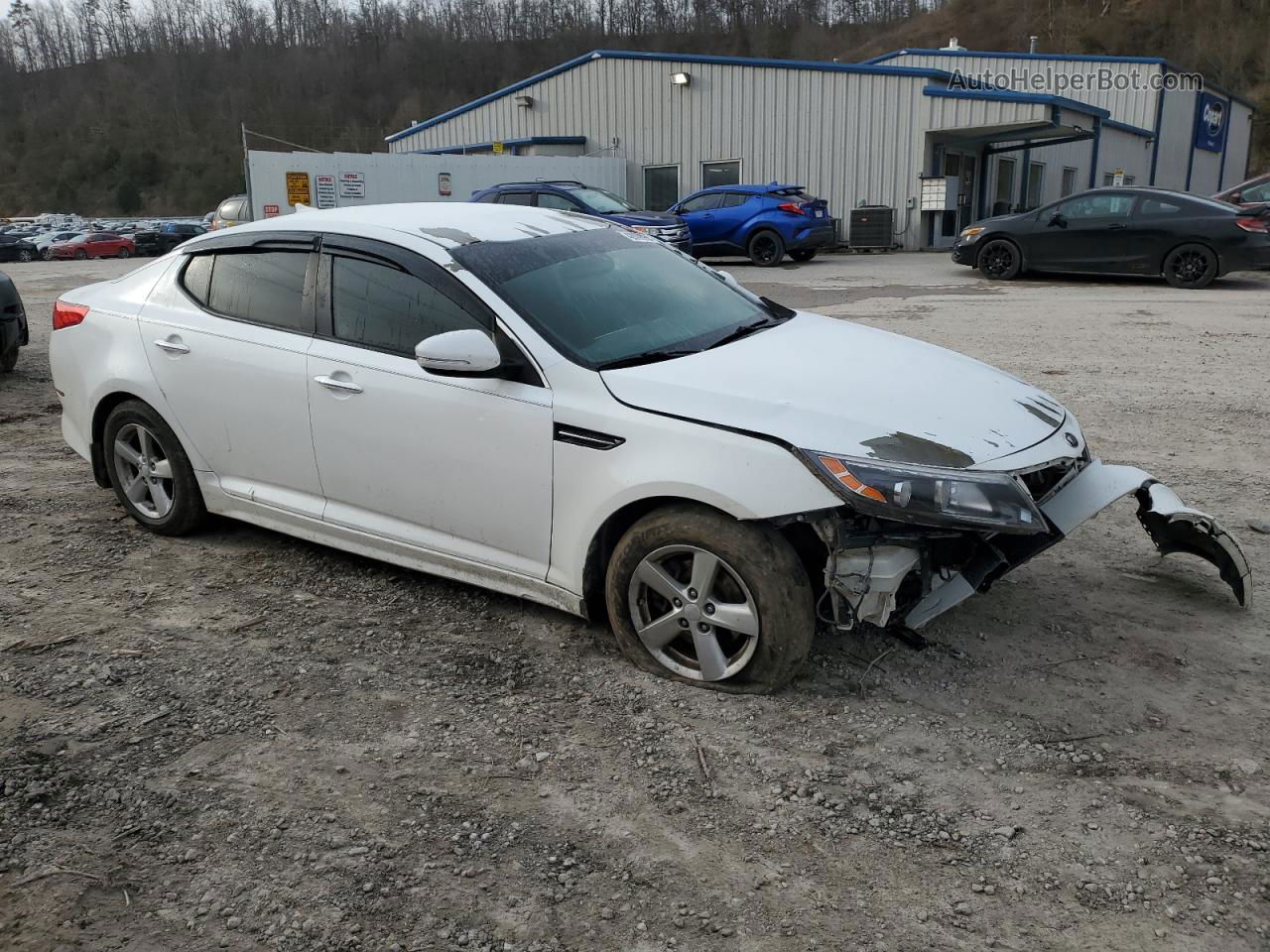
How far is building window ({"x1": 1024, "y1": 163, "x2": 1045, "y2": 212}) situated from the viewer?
29.3 metres

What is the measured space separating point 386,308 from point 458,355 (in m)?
0.65

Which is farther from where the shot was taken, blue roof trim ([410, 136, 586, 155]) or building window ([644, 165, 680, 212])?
blue roof trim ([410, 136, 586, 155])

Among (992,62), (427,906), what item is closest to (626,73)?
(992,62)

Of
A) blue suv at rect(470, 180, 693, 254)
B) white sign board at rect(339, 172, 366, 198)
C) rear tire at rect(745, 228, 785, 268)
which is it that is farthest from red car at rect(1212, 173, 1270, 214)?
white sign board at rect(339, 172, 366, 198)

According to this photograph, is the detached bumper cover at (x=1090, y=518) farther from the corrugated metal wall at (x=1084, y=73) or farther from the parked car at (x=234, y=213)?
the corrugated metal wall at (x=1084, y=73)

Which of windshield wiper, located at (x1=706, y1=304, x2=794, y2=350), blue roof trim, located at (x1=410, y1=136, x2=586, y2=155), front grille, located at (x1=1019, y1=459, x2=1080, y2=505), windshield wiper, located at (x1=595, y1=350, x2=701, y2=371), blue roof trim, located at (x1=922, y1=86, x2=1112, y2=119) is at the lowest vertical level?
front grille, located at (x1=1019, y1=459, x2=1080, y2=505)

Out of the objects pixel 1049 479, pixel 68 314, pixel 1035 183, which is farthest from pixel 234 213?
pixel 1049 479

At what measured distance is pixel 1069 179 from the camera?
102ft

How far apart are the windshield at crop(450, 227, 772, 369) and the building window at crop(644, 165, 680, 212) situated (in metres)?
24.6

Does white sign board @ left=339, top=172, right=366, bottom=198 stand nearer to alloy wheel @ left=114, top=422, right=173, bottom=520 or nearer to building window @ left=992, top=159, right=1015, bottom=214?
building window @ left=992, top=159, right=1015, bottom=214

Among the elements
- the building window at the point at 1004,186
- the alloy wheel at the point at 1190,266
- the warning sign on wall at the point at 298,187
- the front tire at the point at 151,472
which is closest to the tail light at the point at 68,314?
the front tire at the point at 151,472

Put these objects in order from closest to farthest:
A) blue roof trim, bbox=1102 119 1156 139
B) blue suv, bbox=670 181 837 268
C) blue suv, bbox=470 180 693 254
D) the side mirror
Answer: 1. the side mirror
2. blue suv, bbox=470 180 693 254
3. blue suv, bbox=670 181 837 268
4. blue roof trim, bbox=1102 119 1156 139

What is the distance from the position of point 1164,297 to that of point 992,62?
2274 cm

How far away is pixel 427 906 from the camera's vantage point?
2527 mm
